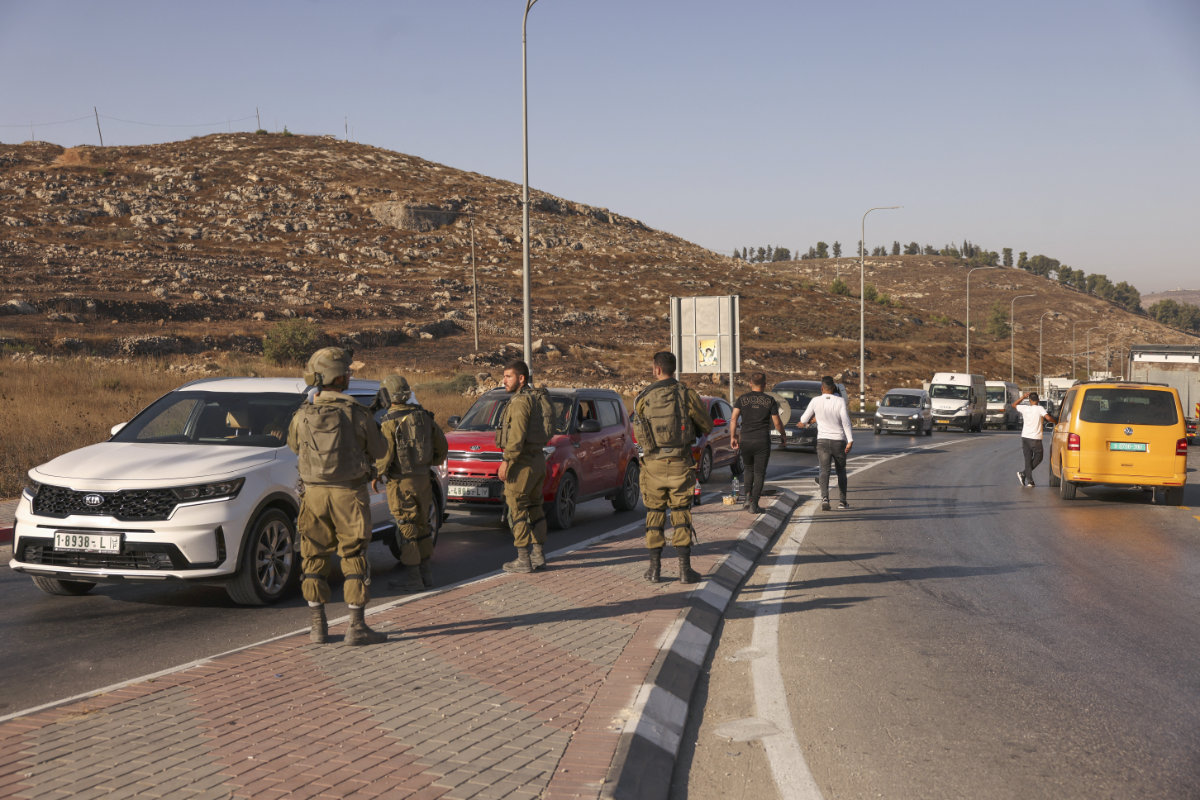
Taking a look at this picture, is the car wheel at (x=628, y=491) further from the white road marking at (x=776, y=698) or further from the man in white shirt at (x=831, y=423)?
the white road marking at (x=776, y=698)

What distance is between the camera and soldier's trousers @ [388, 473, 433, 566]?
817 cm

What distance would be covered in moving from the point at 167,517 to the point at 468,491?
5431 mm

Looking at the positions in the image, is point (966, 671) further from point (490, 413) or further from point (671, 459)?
point (490, 413)

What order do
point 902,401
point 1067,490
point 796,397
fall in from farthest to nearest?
point 902,401 < point 796,397 < point 1067,490

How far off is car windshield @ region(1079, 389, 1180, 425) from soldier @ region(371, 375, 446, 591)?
1188 centimetres

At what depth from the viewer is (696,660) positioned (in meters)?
6.32

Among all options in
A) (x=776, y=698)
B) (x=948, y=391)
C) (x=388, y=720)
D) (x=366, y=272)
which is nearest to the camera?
(x=388, y=720)

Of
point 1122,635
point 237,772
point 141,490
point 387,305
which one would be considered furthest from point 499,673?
Answer: point 387,305

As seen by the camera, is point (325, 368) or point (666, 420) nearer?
point (325, 368)

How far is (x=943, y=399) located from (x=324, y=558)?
135 ft

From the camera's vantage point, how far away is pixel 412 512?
8211mm

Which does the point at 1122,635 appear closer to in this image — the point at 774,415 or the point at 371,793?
the point at 371,793

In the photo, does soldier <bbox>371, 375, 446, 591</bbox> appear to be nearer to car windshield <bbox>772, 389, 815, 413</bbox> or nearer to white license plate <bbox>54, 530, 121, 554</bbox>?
white license plate <bbox>54, 530, 121, 554</bbox>

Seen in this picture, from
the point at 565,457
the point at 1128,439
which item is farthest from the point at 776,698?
the point at 1128,439
